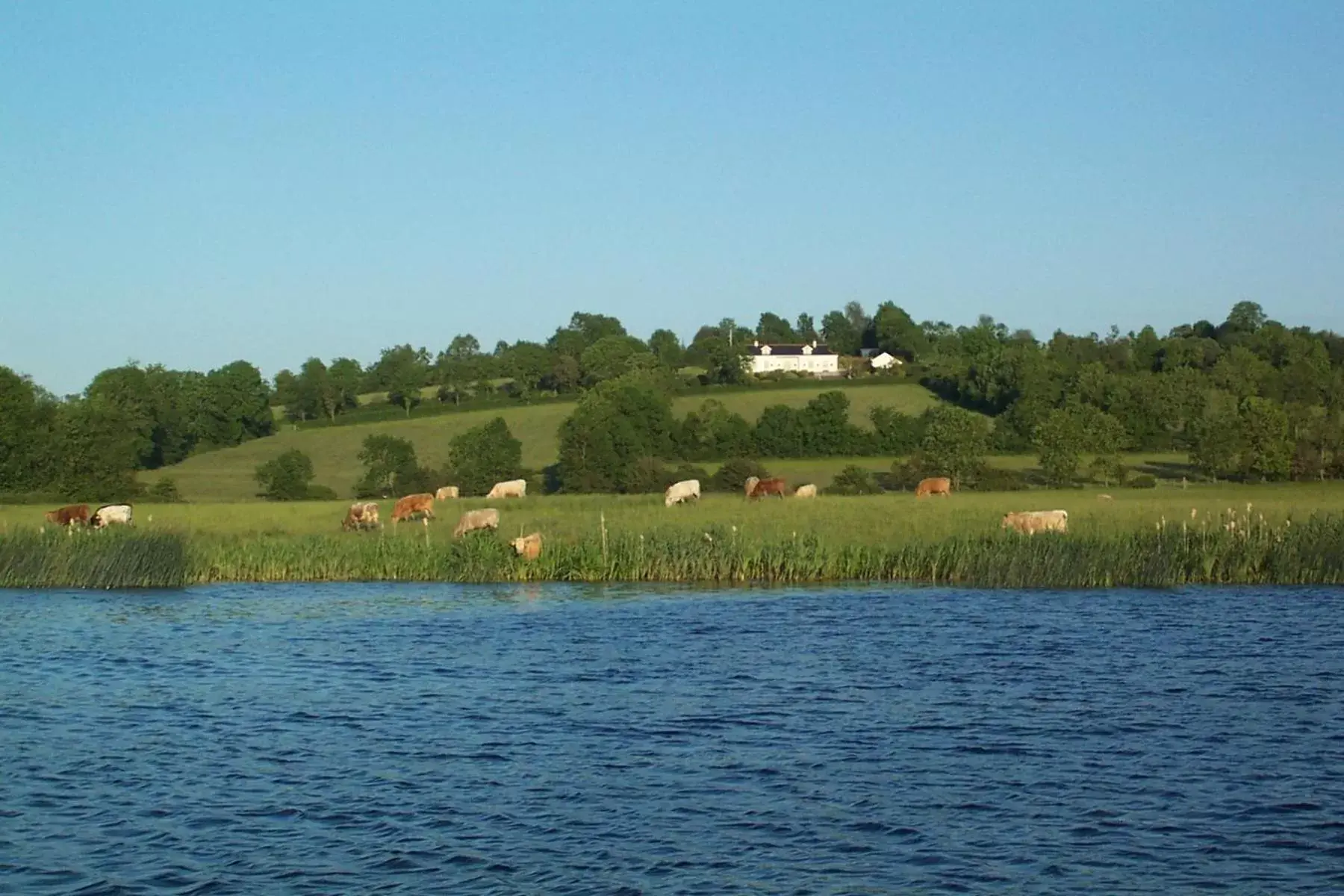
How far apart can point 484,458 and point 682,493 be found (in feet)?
71.3

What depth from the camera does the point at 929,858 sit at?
1213 cm

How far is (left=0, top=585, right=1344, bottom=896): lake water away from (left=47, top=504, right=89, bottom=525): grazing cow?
17.7 metres

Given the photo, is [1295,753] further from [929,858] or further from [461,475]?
[461,475]

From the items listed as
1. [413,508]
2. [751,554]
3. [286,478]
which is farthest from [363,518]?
[286,478]

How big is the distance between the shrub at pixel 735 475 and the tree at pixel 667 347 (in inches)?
2478

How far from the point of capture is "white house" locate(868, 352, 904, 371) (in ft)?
425

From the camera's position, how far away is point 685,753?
15.9 m

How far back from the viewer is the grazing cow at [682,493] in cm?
5169

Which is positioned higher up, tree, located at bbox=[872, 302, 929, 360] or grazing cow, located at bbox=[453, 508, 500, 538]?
tree, located at bbox=[872, 302, 929, 360]

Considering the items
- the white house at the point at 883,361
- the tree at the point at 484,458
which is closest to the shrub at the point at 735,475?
the tree at the point at 484,458

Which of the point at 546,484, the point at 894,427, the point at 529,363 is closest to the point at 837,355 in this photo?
the point at 529,363

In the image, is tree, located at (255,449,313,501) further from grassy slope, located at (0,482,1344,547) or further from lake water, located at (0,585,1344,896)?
lake water, located at (0,585,1344,896)

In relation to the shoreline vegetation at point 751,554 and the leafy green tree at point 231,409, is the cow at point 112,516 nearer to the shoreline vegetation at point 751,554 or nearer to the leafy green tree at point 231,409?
the shoreline vegetation at point 751,554

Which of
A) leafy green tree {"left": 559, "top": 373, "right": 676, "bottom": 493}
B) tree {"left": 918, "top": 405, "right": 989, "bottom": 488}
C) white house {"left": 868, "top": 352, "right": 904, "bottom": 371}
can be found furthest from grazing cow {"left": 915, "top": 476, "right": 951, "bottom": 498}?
white house {"left": 868, "top": 352, "right": 904, "bottom": 371}
